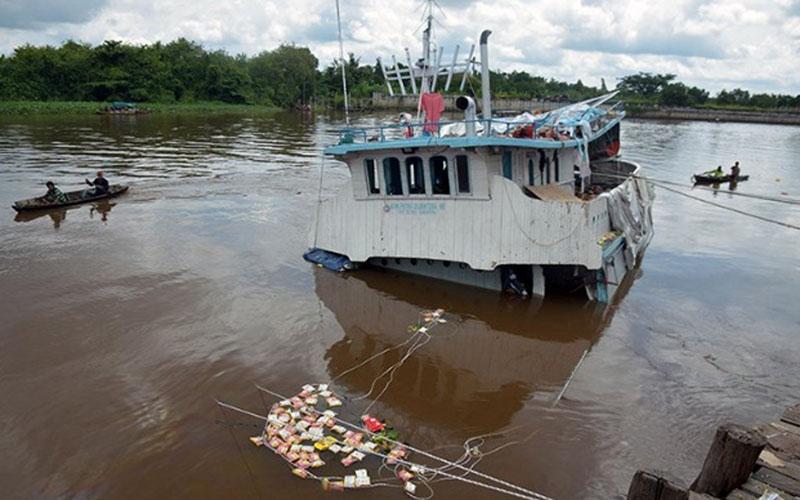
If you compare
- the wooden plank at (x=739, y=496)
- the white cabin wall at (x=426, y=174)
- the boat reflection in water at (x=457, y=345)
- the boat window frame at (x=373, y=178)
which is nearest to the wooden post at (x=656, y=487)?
the wooden plank at (x=739, y=496)

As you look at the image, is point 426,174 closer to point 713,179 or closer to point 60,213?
point 60,213

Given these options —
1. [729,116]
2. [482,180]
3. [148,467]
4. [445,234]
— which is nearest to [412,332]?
[445,234]

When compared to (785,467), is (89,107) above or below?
above

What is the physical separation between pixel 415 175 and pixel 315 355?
16.5 feet

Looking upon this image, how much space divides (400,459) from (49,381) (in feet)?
20.9

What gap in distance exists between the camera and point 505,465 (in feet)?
25.4

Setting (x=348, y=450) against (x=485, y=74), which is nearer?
(x=348, y=450)

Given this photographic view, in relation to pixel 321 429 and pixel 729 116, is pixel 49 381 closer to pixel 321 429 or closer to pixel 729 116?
pixel 321 429

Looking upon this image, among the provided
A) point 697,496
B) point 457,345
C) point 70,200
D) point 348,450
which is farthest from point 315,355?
point 70,200

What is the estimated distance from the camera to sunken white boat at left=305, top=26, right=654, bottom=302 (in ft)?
39.4

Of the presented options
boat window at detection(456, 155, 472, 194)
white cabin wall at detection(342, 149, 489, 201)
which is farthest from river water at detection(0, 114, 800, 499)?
boat window at detection(456, 155, 472, 194)

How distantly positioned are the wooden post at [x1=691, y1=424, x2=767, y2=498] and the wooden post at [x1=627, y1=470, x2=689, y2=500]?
0.68 metres

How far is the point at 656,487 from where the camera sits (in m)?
4.54

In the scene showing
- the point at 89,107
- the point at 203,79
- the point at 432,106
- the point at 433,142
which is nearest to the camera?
the point at 433,142
